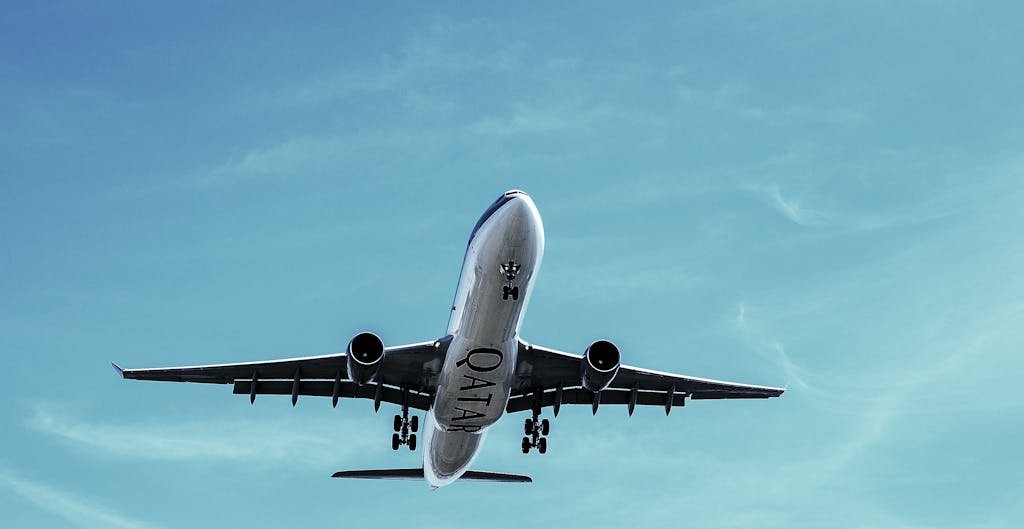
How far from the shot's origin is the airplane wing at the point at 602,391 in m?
33.7

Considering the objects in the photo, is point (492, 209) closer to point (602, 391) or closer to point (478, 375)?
point (478, 375)

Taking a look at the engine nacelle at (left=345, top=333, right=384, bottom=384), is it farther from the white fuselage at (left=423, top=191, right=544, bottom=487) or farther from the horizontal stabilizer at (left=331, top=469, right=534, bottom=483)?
the horizontal stabilizer at (left=331, top=469, right=534, bottom=483)

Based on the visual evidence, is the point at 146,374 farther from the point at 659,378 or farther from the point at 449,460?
the point at 659,378

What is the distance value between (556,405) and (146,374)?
12.0 m

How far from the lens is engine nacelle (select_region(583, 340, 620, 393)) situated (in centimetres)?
3111

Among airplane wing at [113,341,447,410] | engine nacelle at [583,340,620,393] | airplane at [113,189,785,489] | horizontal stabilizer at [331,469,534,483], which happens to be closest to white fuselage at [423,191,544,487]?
airplane at [113,189,785,489]

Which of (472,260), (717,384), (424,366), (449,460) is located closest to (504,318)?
(472,260)

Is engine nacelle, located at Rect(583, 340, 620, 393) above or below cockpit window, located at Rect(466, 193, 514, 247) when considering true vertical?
below

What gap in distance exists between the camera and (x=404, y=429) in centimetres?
3538

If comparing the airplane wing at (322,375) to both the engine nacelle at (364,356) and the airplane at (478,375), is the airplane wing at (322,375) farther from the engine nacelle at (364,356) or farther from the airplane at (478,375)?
the engine nacelle at (364,356)

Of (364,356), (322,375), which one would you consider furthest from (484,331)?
(322,375)

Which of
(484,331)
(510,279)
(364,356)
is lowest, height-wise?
(364,356)

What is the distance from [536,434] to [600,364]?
205 inches

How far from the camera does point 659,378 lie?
35656 mm
